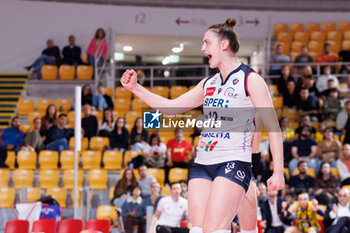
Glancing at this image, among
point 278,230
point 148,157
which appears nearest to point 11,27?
point 148,157

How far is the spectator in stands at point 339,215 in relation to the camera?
8453mm

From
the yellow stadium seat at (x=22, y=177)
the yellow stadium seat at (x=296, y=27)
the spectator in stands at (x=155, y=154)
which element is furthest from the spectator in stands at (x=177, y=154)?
the yellow stadium seat at (x=296, y=27)

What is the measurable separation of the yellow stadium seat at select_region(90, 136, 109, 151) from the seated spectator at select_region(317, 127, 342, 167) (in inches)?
170

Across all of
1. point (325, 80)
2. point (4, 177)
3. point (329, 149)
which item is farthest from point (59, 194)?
point (325, 80)

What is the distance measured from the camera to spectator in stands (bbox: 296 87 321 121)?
12234mm

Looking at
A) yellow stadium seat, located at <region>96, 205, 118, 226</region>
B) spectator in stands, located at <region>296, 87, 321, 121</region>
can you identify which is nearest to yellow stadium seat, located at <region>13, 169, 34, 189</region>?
yellow stadium seat, located at <region>96, 205, 118, 226</region>

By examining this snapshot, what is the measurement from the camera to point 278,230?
28.9 ft

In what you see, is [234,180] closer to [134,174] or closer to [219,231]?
[219,231]

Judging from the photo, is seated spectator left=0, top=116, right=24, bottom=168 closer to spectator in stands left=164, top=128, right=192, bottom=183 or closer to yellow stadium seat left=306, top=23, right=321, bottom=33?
spectator in stands left=164, top=128, right=192, bottom=183

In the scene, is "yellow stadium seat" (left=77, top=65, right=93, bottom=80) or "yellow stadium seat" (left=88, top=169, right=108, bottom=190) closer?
"yellow stadium seat" (left=88, top=169, right=108, bottom=190)

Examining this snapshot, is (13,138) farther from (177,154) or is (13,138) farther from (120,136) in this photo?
(177,154)

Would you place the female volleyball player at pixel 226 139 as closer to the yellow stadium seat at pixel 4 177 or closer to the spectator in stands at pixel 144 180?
the spectator in stands at pixel 144 180

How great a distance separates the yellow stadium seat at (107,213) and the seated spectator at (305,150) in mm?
3414

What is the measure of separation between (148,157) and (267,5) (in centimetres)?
910
